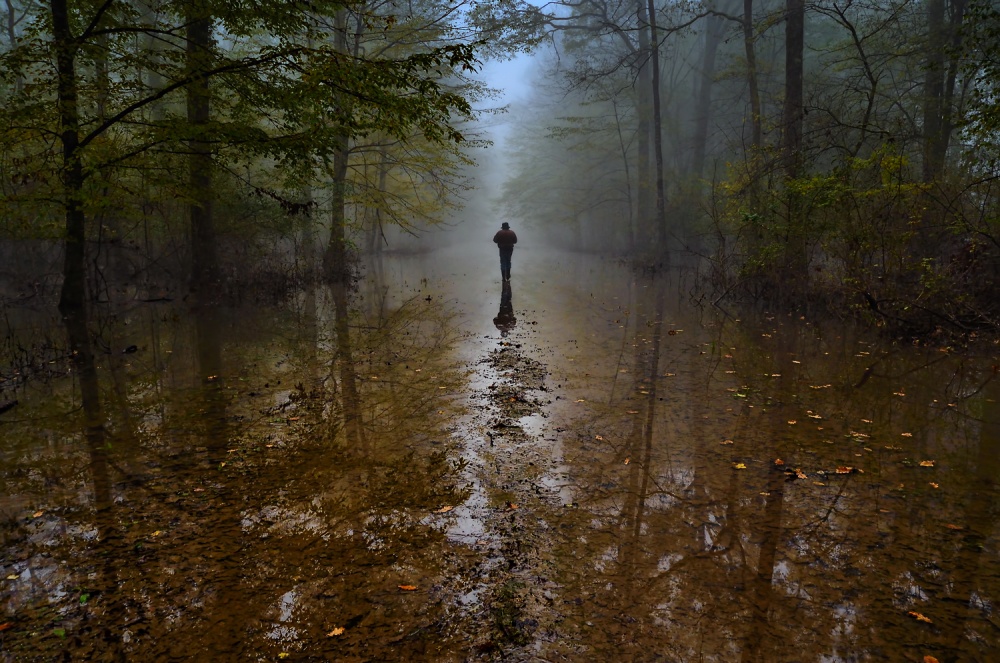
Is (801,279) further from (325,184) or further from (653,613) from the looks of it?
(325,184)

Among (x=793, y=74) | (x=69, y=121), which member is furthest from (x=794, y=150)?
(x=69, y=121)

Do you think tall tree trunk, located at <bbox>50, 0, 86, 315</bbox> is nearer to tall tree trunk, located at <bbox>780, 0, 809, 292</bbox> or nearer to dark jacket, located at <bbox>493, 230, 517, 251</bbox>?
dark jacket, located at <bbox>493, 230, 517, 251</bbox>

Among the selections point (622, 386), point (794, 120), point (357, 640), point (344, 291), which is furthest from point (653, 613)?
point (344, 291)

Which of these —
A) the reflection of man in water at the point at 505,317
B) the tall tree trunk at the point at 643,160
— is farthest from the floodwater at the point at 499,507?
the tall tree trunk at the point at 643,160

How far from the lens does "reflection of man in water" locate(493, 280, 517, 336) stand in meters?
10.5

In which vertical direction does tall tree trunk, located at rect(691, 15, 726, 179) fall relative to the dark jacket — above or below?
above

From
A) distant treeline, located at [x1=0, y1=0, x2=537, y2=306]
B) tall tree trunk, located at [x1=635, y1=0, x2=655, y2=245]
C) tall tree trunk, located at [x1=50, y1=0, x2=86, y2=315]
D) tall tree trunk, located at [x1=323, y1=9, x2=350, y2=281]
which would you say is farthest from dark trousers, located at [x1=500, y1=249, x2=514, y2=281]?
tall tree trunk, located at [x1=635, y1=0, x2=655, y2=245]

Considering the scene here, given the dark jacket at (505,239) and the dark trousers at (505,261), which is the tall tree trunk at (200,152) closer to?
the dark jacket at (505,239)

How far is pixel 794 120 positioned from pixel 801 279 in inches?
131

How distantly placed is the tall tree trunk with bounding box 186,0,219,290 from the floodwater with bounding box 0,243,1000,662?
4.05 m

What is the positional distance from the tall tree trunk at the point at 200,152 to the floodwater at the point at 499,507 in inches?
160

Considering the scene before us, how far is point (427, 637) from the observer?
2.64 meters

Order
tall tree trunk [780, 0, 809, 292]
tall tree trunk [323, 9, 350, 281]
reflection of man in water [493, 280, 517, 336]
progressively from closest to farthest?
reflection of man in water [493, 280, 517, 336], tall tree trunk [780, 0, 809, 292], tall tree trunk [323, 9, 350, 281]

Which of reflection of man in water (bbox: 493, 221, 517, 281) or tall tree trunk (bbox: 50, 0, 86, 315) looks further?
reflection of man in water (bbox: 493, 221, 517, 281)
